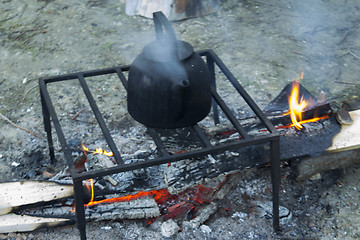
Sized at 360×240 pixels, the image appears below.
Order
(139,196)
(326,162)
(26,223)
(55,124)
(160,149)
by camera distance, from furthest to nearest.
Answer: (326,162) → (139,196) → (26,223) → (55,124) → (160,149)

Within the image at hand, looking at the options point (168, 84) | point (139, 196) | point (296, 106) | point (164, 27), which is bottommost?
point (139, 196)

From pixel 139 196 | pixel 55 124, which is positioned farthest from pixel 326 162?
pixel 55 124

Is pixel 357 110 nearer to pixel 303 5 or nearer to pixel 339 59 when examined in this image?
pixel 339 59

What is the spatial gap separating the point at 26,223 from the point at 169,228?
3.22 ft

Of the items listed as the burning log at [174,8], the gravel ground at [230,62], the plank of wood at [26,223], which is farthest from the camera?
the burning log at [174,8]

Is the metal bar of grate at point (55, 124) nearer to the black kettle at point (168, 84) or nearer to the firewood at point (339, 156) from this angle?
the black kettle at point (168, 84)

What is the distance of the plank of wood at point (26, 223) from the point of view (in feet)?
10.4

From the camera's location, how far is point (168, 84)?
2621 millimetres

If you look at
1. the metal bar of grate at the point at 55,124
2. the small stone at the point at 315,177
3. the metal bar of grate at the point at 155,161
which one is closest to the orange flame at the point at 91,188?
the metal bar of grate at the point at 55,124

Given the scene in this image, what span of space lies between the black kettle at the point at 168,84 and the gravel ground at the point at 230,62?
0.94 metres

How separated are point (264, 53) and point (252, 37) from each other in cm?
40

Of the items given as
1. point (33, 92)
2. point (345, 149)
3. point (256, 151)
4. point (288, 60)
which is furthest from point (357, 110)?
point (33, 92)

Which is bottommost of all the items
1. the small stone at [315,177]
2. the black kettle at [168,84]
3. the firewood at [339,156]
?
the small stone at [315,177]

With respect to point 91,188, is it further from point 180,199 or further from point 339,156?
point 339,156
